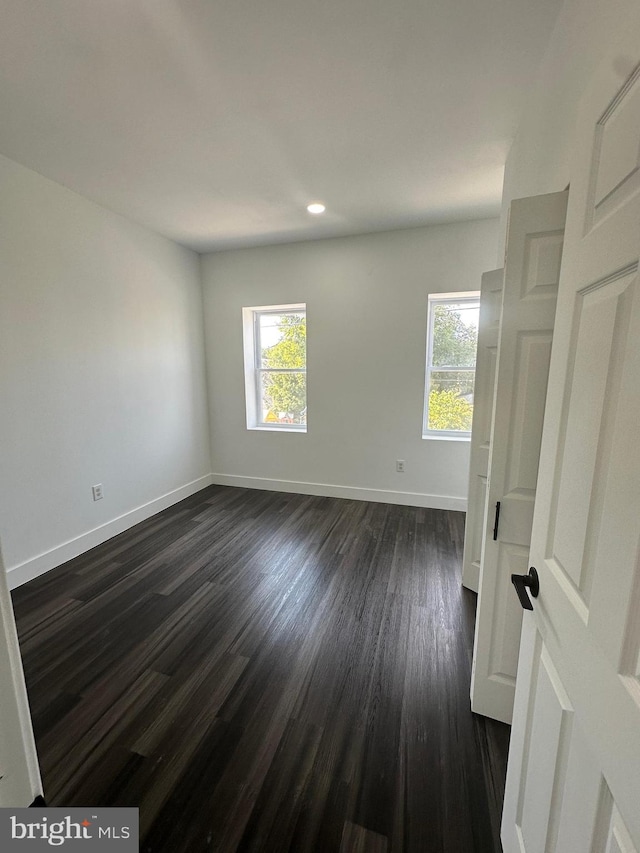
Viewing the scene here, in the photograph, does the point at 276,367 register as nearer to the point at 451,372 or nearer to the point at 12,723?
the point at 451,372

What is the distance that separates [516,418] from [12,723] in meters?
1.79

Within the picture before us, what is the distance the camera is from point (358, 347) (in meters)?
3.62

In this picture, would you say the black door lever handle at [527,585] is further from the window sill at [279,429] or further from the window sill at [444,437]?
the window sill at [279,429]

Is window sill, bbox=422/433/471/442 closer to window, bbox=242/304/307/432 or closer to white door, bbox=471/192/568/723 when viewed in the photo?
window, bbox=242/304/307/432

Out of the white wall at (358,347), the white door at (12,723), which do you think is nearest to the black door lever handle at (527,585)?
the white door at (12,723)

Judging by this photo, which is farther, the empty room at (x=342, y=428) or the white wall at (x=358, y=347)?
the white wall at (x=358, y=347)

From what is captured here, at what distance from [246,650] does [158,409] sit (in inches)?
99.4

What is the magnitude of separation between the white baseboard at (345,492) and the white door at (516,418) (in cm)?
223

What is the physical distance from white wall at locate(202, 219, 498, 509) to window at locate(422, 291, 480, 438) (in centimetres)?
14

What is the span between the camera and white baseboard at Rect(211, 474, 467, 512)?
3.60 m

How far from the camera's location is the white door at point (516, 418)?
118 centimetres

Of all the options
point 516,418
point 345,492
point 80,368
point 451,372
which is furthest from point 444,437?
point 80,368

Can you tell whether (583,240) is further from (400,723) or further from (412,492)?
(412,492)

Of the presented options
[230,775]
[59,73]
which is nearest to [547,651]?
[230,775]
